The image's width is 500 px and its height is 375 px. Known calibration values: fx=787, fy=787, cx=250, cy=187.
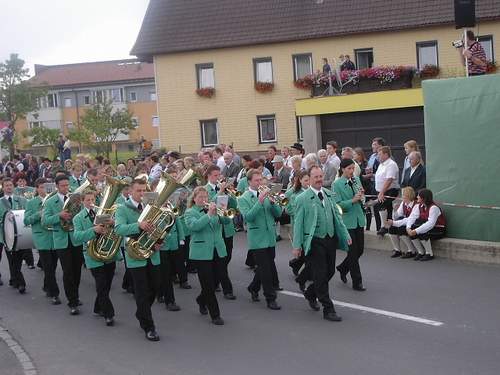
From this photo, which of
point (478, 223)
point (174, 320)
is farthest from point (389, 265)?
point (174, 320)

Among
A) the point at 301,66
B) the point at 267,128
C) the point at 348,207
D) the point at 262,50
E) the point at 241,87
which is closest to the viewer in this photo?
the point at 348,207

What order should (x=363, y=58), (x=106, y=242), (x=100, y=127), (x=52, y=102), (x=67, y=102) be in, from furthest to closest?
(x=52, y=102)
(x=67, y=102)
(x=100, y=127)
(x=363, y=58)
(x=106, y=242)

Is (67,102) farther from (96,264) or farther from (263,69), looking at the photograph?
(96,264)

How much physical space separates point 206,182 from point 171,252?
4.93 feet

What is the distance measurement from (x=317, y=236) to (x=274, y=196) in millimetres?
1130

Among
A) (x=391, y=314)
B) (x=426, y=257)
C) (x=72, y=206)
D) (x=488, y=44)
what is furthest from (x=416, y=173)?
(x=488, y=44)

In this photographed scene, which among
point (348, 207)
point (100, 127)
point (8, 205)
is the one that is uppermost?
point (100, 127)

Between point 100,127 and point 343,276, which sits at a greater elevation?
point 100,127

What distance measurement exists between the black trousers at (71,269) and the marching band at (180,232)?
0.01 meters

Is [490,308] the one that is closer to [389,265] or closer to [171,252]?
[389,265]

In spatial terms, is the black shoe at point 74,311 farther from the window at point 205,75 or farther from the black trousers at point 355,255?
the window at point 205,75

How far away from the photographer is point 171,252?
1170 centimetres

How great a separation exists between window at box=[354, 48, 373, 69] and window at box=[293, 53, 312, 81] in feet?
7.19

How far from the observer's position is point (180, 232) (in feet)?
39.1
